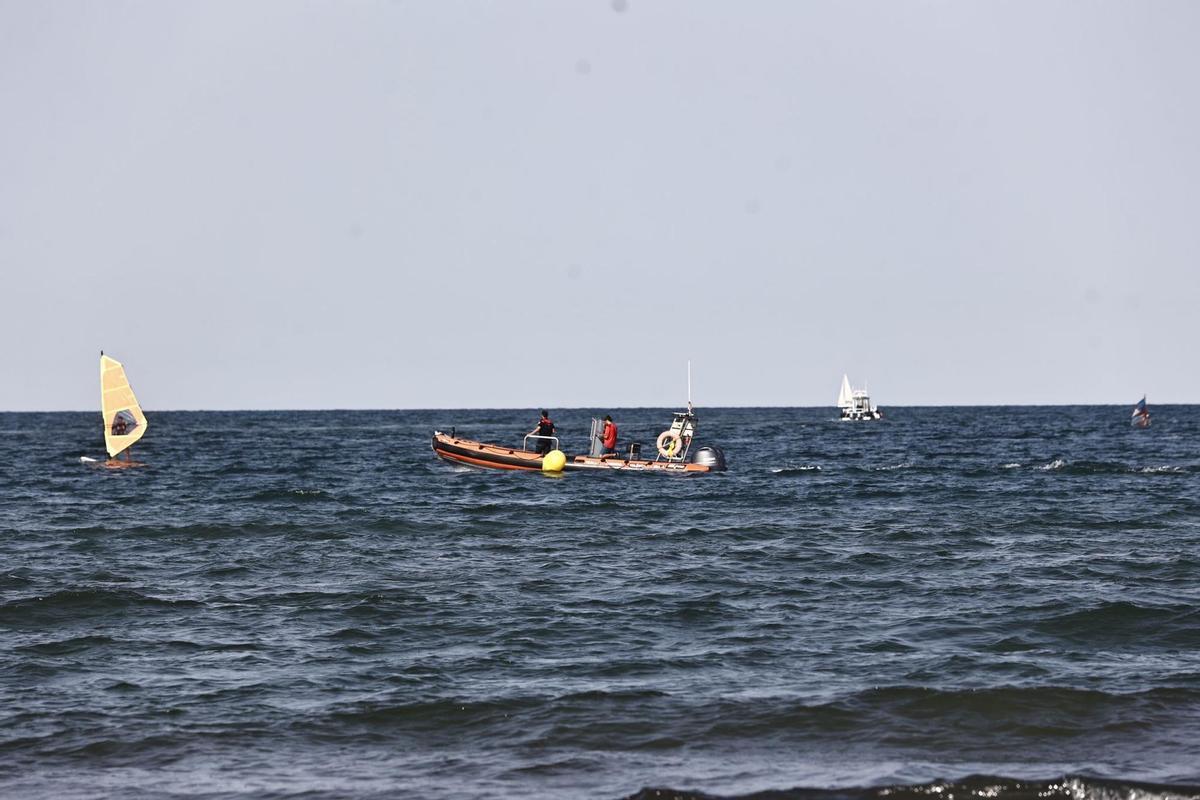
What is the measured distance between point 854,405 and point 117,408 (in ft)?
343

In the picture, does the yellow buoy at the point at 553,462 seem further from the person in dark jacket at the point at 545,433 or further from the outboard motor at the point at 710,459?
the outboard motor at the point at 710,459

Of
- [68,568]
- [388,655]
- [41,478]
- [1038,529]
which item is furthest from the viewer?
[41,478]

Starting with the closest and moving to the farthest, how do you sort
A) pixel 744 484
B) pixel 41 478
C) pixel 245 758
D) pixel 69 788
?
pixel 69 788 → pixel 245 758 → pixel 744 484 → pixel 41 478

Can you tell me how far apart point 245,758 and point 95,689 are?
330 cm

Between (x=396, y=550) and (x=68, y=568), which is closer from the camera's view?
(x=68, y=568)

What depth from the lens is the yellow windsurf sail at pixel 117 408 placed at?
2040 inches

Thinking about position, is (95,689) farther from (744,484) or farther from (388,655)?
(744,484)

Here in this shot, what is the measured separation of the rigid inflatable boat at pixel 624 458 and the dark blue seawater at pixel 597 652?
10.5 metres

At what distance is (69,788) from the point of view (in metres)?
9.97

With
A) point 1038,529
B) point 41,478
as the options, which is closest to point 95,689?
point 1038,529

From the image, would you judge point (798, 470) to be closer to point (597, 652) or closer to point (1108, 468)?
point (1108, 468)

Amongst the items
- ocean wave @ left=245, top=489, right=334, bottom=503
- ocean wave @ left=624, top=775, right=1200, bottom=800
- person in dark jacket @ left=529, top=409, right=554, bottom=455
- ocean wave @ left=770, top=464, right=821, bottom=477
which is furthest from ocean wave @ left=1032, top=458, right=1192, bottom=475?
ocean wave @ left=624, top=775, right=1200, bottom=800

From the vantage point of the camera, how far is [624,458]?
142 ft

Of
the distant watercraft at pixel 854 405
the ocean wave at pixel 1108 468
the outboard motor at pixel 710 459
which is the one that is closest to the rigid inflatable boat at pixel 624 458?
the outboard motor at pixel 710 459
